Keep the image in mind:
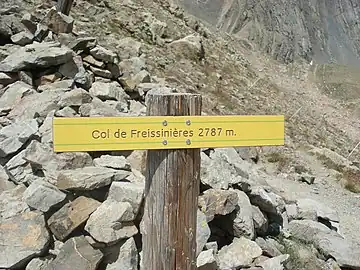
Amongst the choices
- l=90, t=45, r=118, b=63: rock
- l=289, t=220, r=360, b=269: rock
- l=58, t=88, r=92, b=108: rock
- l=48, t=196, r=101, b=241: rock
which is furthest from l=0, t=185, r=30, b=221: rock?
l=90, t=45, r=118, b=63: rock

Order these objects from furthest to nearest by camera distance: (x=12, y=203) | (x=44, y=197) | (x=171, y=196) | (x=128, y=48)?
(x=128, y=48)
(x=12, y=203)
(x=44, y=197)
(x=171, y=196)

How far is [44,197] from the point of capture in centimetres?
404

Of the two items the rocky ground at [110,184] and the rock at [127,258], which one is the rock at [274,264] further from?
the rock at [127,258]

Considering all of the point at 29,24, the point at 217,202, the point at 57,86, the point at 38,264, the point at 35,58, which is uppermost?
the point at 29,24

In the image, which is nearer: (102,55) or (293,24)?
(102,55)

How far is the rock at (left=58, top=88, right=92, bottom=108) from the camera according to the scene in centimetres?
556

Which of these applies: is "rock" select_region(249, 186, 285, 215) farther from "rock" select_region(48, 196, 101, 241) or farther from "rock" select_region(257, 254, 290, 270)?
"rock" select_region(48, 196, 101, 241)

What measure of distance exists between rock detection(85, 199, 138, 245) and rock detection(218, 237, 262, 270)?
0.95 metres

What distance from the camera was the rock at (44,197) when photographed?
4.02 meters

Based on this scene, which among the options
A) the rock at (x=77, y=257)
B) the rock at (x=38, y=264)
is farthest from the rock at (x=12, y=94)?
the rock at (x=77, y=257)

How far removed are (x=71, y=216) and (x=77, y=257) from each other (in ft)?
1.29

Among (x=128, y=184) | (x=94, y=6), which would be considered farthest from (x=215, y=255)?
(x=94, y=6)

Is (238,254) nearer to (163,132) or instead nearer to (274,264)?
(274,264)

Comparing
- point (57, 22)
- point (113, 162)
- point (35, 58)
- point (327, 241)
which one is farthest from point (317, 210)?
point (57, 22)
